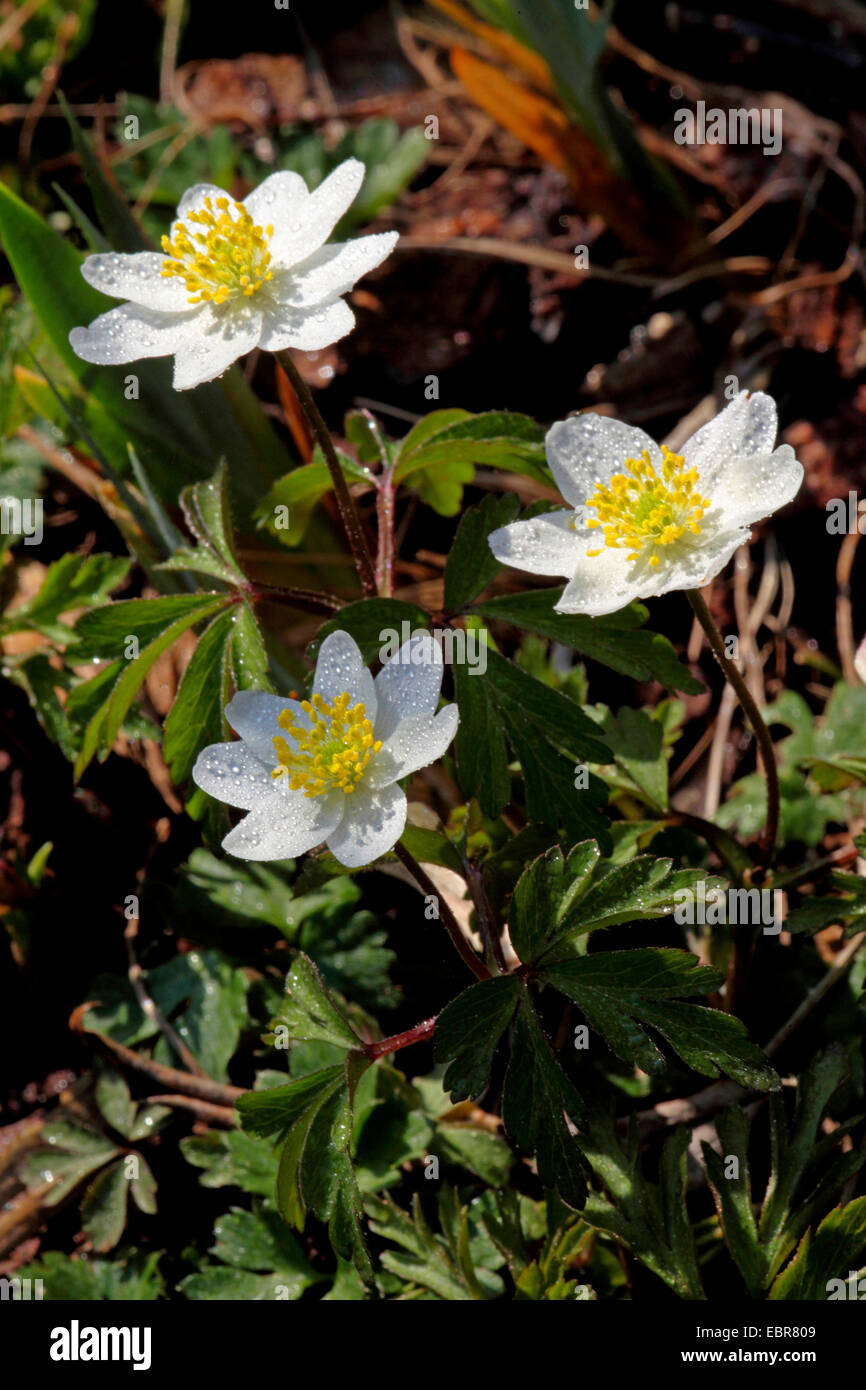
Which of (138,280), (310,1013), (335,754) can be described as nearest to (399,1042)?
(310,1013)

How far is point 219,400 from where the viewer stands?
2.71m

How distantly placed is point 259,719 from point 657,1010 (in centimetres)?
73

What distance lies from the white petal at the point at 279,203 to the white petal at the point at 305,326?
174 millimetres

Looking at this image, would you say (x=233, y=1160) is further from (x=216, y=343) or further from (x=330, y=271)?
(x=330, y=271)

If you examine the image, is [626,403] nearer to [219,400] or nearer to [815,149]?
[815,149]

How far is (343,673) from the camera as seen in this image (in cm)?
177

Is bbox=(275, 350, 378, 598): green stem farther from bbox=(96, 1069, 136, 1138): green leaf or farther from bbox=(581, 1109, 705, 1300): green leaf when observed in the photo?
bbox=(96, 1069, 136, 1138): green leaf

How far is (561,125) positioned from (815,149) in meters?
0.78

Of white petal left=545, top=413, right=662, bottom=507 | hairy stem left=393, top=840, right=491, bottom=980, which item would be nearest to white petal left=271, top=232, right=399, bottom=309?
white petal left=545, top=413, right=662, bottom=507

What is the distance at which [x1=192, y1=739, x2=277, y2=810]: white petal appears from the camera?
1.74 metres

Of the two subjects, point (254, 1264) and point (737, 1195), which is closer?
point (737, 1195)

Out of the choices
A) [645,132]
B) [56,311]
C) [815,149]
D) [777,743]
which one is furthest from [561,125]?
[777,743]

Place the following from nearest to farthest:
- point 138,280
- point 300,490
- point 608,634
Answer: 1. point 608,634
2. point 138,280
3. point 300,490

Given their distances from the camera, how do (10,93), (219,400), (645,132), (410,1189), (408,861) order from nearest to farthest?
1. (408,861)
2. (410,1189)
3. (219,400)
4. (645,132)
5. (10,93)
